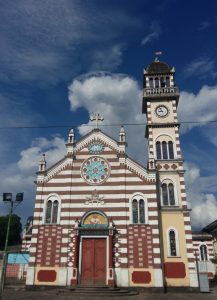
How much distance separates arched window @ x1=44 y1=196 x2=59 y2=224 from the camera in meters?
25.6

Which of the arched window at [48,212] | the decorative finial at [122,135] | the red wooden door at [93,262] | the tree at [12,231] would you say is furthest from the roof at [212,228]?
the tree at [12,231]

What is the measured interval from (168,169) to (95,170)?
705cm

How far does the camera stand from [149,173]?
Result: 26391 mm

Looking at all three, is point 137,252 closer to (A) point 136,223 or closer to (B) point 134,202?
(A) point 136,223

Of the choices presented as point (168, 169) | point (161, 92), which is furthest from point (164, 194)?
point (161, 92)

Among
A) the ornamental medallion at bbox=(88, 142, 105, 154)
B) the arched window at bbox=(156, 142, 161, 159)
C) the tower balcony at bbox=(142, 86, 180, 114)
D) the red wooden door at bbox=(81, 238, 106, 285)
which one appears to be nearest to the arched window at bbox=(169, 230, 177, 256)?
the red wooden door at bbox=(81, 238, 106, 285)

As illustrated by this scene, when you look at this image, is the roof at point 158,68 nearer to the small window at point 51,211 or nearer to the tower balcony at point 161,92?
the tower balcony at point 161,92

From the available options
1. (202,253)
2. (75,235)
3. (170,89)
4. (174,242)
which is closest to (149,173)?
(174,242)

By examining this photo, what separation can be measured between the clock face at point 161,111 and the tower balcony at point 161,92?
1.24m

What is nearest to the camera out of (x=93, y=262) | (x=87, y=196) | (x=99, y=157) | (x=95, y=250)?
(x=93, y=262)

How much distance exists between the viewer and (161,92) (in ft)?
103

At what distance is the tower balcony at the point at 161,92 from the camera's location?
3101cm

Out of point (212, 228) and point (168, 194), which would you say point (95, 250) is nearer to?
point (168, 194)

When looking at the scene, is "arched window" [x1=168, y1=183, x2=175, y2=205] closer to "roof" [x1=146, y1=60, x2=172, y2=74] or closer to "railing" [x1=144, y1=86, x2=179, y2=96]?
"railing" [x1=144, y1=86, x2=179, y2=96]
